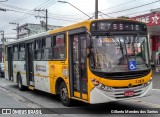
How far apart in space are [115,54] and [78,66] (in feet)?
4.74

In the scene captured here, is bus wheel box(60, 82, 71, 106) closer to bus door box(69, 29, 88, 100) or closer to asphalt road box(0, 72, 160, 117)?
asphalt road box(0, 72, 160, 117)

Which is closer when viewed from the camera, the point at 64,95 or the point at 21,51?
the point at 64,95

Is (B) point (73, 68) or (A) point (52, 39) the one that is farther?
(A) point (52, 39)

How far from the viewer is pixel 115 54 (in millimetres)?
9547

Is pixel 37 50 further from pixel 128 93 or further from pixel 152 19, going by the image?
pixel 152 19

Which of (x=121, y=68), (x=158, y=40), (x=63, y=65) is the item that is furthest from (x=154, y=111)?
(x=158, y=40)

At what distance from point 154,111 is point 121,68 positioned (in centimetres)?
170

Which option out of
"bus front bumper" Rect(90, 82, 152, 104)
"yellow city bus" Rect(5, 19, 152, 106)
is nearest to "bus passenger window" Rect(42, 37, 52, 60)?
"yellow city bus" Rect(5, 19, 152, 106)

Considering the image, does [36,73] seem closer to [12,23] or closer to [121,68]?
[121,68]

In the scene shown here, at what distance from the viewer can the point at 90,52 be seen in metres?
9.47

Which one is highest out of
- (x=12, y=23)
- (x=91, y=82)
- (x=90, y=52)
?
(x=12, y=23)

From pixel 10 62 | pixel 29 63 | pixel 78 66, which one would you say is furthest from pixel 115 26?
pixel 10 62

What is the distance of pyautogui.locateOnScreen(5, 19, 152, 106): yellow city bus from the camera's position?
9336 millimetres

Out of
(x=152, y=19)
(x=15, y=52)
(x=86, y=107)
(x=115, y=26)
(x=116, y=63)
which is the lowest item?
(x=86, y=107)
